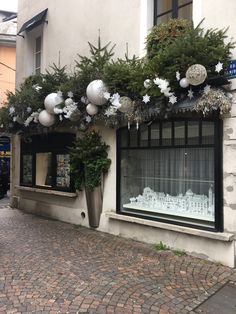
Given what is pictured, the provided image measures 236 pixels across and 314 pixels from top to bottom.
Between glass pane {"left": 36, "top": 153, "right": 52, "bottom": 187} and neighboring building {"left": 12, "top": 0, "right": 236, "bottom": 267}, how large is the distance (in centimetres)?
3

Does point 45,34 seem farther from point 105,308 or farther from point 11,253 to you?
point 105,308

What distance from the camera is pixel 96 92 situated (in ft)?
24.0

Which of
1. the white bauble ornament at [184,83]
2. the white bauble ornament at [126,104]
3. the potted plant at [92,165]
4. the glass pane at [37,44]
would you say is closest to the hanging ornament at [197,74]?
the white bauble ornament at [184,83]

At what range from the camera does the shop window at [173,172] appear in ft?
21.0

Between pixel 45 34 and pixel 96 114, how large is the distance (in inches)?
171

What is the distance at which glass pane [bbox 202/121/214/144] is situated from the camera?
6343 millimetres

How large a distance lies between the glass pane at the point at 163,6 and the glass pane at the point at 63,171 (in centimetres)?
433

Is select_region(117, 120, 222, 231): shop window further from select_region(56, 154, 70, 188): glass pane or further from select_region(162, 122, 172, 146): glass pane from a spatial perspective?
select_region(56, 154, 70, 188): glass pane

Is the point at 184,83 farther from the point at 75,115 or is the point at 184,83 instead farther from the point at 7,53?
the point at 7,53

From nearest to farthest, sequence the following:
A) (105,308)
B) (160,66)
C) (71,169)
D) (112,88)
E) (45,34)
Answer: (105,308) → (160,66) → (112,88) → (71,169) → (45,34)

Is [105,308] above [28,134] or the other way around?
the other way around

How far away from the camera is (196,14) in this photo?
21.6ft

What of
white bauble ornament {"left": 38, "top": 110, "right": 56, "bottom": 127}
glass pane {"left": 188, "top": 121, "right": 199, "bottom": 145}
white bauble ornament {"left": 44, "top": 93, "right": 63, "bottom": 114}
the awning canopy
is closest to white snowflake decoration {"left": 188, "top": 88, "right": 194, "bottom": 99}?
glass pane {"left": 188, "top": 121, "right": 199, "bottom": 145}

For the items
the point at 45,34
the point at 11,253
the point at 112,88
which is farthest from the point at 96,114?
the point at 45,34
